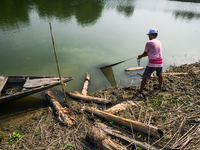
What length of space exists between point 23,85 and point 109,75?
133 inches

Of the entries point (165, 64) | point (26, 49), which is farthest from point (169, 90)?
point (26, 49)

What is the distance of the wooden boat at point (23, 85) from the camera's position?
374 cm

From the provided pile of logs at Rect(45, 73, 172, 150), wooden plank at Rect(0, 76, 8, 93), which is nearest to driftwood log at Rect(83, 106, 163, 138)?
pile of logs at Rect(45, 73, 172, 150)

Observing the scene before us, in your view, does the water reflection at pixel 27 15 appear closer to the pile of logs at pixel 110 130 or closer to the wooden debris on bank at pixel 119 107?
the pile of logs at pixel 110 130

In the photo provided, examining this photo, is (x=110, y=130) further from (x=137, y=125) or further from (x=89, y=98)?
(x=89, y=98)

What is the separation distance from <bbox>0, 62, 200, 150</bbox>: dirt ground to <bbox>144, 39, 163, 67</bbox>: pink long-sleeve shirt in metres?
1.04

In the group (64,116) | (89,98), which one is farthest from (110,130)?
(89,98)

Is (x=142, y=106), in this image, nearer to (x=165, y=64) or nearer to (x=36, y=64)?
(x=165, y=64)

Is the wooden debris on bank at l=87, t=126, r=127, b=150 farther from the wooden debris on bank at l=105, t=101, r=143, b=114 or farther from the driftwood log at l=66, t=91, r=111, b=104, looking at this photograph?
the driftwood log at l=66, t=91, r=111, b=104

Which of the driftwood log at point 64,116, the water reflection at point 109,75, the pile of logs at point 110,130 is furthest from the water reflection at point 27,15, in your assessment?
the pile of logs at point 110,130

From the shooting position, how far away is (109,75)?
5797 millimetres

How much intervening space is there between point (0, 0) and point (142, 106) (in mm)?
20046

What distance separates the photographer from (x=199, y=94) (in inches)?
146

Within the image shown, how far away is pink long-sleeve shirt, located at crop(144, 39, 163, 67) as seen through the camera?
344 centimetres
